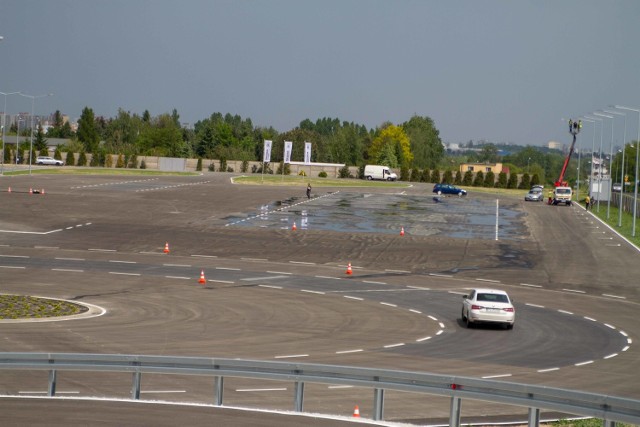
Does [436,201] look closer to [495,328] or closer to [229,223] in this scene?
[229,223]

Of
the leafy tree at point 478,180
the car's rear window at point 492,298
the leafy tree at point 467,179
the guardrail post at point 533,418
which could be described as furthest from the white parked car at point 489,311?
the leafy tree at point 467,179

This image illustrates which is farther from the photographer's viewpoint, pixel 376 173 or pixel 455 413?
pixel 376 173

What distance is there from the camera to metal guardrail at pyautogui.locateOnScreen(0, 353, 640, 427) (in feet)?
42.2

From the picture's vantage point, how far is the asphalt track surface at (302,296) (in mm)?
18875

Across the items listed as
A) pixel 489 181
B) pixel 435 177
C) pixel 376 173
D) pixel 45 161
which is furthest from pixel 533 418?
pixel 435 177

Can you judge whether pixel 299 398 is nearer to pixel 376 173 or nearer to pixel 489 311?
pixel 489 311

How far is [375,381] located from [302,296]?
889 inches

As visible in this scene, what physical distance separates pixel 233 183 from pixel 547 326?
8928 centimetres

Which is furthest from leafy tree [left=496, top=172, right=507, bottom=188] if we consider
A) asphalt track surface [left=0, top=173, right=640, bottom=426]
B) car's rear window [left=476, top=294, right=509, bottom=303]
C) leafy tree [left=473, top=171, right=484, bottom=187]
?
car's rear window [left=476, top=294, right=509, bottom=303]

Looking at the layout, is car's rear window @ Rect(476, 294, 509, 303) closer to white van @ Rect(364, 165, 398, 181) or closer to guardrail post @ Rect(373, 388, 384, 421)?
guardrail post @ Rect(373, 388, 384, 421)

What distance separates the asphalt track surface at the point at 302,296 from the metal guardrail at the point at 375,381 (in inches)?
25.0

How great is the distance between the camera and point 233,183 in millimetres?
119750

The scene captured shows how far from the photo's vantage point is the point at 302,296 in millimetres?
37281

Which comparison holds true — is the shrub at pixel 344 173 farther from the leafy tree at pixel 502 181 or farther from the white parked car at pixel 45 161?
the white parked car at pixel 45 161
